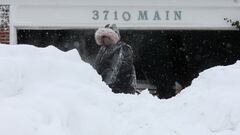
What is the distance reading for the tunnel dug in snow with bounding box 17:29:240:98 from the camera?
10875mm

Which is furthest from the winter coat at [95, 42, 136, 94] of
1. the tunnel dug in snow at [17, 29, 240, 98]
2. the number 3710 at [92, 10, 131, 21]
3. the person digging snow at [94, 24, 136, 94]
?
the tunnel dug in snow at [17, 29, 240, 98]

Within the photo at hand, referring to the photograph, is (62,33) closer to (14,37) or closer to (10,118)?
(14,37)

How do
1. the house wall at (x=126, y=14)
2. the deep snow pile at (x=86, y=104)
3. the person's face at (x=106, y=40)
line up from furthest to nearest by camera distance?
the house wall at (x=126, y=14) → the person's face at (x=106, y=40) → the deep snow pile at (x=86, y=104)

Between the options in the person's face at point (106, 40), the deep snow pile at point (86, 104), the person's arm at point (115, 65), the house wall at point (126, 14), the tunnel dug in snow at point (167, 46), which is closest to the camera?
the deep snow pile at point (86, 104)

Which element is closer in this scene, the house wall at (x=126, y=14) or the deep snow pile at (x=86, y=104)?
the deep snow pile at (x=86, y=104)

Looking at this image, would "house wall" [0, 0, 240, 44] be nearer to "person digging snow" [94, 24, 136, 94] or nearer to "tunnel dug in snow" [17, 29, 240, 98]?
"tunnel dug in snow" [17, 29, 240, 98]

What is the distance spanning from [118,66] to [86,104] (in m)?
2.50

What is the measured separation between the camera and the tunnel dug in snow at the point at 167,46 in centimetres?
1088

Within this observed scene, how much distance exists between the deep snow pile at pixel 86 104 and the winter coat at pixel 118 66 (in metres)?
1.85

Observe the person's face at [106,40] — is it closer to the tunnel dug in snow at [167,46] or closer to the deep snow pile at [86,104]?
the deep snow pile at [86,104]

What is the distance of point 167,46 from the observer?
10969 millimetres

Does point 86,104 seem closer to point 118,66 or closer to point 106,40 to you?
point 118,66

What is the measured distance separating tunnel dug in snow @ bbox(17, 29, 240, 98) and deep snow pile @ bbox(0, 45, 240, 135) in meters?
5.84

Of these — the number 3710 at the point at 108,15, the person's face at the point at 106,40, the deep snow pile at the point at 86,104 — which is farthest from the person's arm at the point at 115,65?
the number 3710 at the point at 108,15
